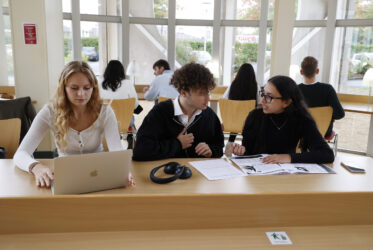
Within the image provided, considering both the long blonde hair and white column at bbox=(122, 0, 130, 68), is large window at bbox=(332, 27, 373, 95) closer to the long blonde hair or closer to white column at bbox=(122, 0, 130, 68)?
white column at bbox=(122, 0, 130, 68)

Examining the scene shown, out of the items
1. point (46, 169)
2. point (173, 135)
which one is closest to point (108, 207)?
point (46, 169)

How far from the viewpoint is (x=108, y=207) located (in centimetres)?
133

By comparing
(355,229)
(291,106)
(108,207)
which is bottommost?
(355,229)

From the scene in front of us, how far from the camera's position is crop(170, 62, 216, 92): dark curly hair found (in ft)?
6.82

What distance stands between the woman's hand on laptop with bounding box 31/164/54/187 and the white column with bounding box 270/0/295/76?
3459 mm

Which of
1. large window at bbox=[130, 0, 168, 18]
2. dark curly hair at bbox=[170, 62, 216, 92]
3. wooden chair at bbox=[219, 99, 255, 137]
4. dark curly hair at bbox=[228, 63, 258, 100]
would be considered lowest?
wooden chair at bbox=[219, 99, 255, 137]

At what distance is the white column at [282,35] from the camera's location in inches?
166

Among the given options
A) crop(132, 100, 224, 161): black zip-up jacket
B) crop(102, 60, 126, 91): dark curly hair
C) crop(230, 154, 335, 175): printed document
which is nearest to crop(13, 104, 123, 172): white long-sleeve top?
crop(132, 100, 224, 161): black zip-up jacket

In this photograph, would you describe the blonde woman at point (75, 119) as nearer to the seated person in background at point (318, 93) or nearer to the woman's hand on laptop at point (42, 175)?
the woman's hand on laptop at point (42, 175)

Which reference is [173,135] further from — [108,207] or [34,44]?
[34,44]

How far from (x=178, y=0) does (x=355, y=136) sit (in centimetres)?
368

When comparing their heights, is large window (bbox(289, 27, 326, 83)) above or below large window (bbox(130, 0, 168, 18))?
below

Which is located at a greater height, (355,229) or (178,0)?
(178,0)

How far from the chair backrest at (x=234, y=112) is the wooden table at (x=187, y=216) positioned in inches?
92.8
